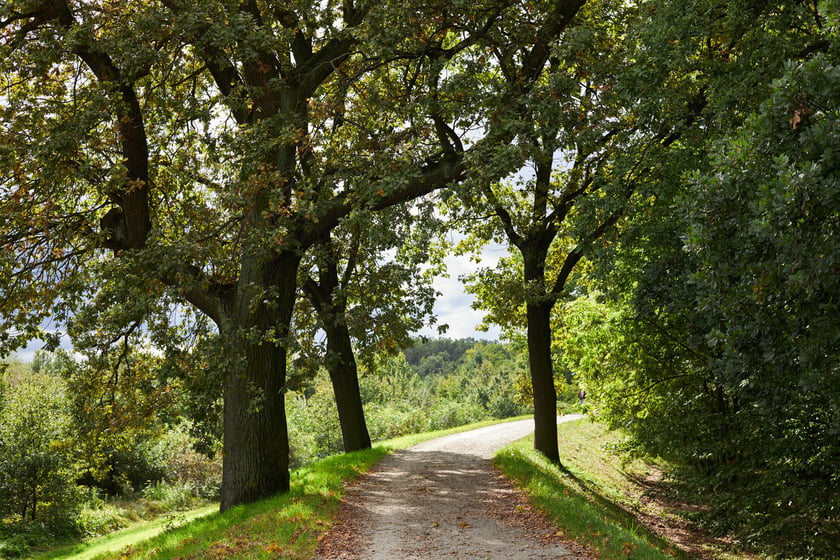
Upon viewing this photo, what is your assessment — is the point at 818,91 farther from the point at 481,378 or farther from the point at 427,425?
the point at 481,378

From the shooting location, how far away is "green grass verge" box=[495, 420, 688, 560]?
8.17 metres

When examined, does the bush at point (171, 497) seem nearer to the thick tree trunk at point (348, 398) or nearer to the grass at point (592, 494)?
the thick tree trunk at point (348, 398)

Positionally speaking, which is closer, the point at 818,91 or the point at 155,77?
the point at 818,91

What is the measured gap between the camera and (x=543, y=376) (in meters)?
16.4

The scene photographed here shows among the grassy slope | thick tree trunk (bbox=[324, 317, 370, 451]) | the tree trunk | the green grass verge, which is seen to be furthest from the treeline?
the green grass verge

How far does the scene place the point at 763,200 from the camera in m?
5.49

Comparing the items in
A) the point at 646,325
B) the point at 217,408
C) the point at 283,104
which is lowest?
→ the point at 217,408

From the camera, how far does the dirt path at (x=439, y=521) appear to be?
8234 millimetres

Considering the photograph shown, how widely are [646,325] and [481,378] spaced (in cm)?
5575

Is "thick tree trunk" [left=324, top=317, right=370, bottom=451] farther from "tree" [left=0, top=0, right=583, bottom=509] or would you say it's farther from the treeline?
"tree" [left=0, top=0, right=583, bottom=509]

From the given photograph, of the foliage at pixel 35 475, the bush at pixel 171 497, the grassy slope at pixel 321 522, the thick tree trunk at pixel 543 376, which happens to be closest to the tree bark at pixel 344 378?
the grassy slope at pixel 321 522

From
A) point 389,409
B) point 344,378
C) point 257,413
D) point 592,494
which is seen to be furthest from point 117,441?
point 389,409

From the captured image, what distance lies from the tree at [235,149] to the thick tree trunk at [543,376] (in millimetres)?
5639

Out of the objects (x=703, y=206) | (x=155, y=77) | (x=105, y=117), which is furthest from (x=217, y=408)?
(x=703, y=206)
